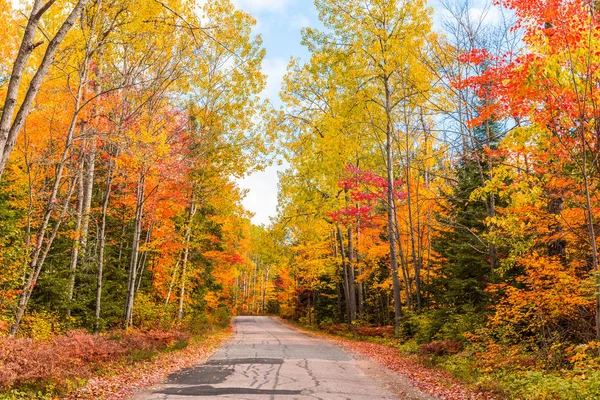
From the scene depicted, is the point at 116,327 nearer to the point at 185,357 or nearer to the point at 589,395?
the point at 185,357

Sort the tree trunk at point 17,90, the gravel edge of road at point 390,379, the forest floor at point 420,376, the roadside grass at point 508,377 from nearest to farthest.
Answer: the tree trunk at point 17,90 → the roadside grass at point 508,377 → the gravel edge of road at point 390,379 → the forest floor at point 420,376

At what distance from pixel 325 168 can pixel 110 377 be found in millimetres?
13528

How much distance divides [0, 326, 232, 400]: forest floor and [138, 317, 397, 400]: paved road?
55 centimetres

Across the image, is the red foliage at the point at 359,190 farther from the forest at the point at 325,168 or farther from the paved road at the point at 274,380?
the paved road at the point at 274,380

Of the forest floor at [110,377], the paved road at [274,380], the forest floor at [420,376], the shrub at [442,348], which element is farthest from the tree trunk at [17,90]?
the shrub at [442,348]

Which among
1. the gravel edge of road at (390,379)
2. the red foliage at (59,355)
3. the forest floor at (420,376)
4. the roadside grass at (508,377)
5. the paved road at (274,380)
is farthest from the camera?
the forest floor at (420,376)

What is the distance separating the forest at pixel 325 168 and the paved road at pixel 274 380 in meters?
2.24

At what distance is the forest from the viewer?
7461mm

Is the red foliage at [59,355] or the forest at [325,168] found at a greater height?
the forest at [325,168]

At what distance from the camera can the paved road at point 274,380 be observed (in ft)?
24.6

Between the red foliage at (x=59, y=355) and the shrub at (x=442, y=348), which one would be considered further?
the shrub at (x=442, y=348)

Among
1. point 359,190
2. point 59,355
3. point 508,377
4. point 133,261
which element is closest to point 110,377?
point 59,355

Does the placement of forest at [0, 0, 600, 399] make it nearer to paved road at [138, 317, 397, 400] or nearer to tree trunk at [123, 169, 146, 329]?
tree trunk at [123, 169, 146, 329]

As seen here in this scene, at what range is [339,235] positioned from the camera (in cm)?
2419
